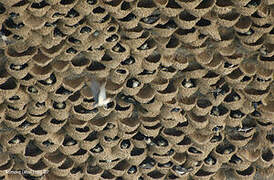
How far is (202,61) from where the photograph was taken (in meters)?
1.25

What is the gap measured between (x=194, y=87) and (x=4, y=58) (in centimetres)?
42

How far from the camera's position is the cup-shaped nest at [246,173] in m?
1.40

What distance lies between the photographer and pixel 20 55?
1.17 metres

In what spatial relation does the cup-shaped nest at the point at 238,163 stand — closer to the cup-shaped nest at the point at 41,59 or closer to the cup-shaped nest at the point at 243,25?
the cup-shaped nest at the point at 243,25

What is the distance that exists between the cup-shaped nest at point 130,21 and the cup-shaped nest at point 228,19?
0.18m

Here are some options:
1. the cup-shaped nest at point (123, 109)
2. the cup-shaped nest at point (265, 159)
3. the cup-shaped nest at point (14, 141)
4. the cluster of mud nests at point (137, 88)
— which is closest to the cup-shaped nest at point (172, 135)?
the cluster of mud nests at point (137, 88)

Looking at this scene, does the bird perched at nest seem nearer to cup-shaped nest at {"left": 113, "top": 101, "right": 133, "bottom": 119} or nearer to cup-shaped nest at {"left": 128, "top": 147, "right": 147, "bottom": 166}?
cup-shaped nest at {"left": 113, "top": 101, "right": 133, "bottom": 119}

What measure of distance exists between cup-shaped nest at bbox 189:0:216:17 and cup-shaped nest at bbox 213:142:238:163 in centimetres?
36

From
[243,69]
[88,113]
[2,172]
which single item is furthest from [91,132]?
[243,69]

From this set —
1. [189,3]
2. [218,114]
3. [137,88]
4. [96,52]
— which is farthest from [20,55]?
[218,114]

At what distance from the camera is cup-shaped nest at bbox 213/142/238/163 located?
4.51ft

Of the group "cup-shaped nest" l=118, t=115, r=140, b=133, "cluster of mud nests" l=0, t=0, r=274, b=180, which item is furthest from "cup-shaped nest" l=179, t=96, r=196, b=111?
"cup-shaped nest" l=118, t=115, r=140, b=133

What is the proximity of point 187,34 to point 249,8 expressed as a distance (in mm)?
141

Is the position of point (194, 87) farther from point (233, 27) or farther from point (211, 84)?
point (233, 27)
